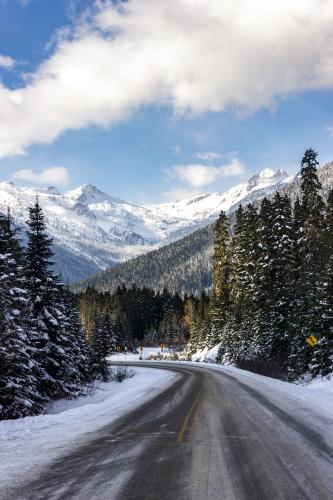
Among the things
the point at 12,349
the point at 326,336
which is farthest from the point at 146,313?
the point at 12,349

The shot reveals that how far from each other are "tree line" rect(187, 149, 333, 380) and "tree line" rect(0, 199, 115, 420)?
42.5 feet

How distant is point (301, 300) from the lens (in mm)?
27578

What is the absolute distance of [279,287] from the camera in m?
34.9

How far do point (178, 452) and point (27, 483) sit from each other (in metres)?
3.01

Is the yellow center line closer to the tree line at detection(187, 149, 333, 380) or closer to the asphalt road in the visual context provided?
the asphalt road

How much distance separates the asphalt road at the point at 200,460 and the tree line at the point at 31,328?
5.08 meters

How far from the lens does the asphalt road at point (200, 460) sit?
637 cm

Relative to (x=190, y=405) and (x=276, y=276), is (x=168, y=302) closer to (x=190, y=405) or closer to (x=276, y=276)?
(x=276, y=276)

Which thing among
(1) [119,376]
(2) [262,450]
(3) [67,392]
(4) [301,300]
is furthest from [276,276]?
(2) [262,450]

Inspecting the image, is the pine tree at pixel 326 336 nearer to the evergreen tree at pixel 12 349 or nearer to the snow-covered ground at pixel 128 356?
the evergreen tree at pixel 12 349

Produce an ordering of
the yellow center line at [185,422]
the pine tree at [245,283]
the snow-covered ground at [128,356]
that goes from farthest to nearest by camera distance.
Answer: the snow-covered ground at [128,356] < the pine tree at [245,283] < the yellow center line at [185,422]

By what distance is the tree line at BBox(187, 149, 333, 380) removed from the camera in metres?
24.3

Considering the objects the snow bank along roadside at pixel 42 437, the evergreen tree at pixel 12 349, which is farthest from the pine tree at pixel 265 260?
the snow bank along roadside at pixel 42 437

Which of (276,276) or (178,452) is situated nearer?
(178,452)
